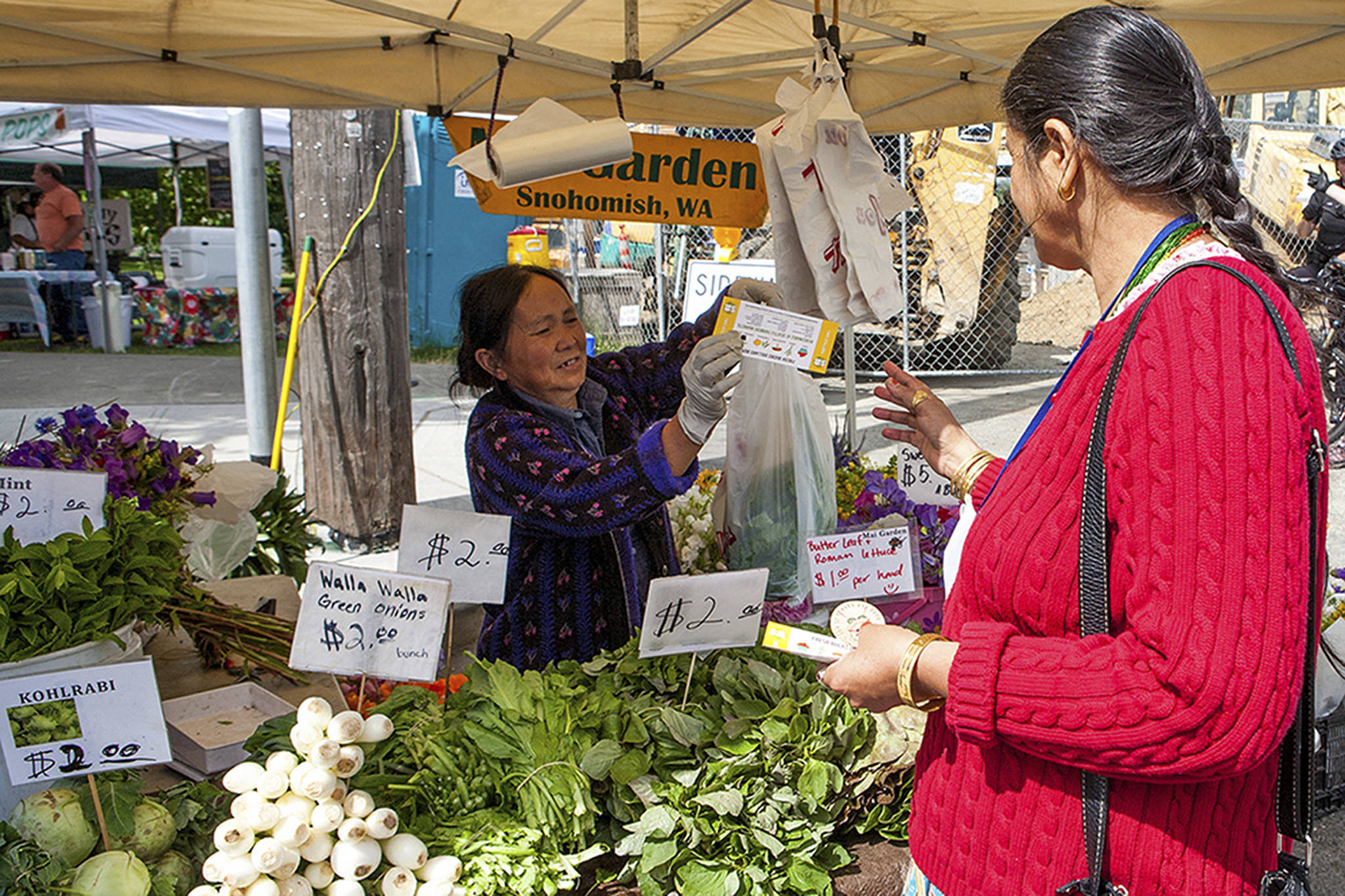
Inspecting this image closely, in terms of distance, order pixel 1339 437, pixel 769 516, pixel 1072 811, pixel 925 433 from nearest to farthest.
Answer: pixel 1072 811 → pixel 925 433 → pixel 769 516 → pixel 1339 437

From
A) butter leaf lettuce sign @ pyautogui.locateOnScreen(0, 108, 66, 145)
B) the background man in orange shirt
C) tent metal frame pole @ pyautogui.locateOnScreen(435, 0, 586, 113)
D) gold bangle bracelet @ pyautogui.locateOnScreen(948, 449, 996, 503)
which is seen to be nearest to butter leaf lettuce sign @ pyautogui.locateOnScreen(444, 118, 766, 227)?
tent metal frame pole @ pyautogui.locateOnScreen(435, 0, 586, 113)

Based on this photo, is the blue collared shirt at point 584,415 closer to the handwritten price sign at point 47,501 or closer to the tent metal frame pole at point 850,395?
the handwritten price sign at point 47,501

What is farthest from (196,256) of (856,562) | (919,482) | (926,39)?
(856,562)

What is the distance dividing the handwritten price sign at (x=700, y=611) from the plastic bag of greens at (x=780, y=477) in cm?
82

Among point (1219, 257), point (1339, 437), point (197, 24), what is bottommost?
Result: point (1339, 437)

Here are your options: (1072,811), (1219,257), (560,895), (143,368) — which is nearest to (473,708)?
(560,895)

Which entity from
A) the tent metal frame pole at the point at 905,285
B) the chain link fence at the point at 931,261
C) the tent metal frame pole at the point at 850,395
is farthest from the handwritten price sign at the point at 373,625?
the tent metal frame pole at the point at 905,285

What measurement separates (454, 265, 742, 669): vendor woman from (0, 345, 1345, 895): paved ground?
2.82 m

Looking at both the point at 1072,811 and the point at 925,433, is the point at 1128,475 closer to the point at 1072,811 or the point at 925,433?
the point at 1072,811

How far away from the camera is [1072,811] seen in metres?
1.04

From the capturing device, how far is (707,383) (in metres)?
1.85

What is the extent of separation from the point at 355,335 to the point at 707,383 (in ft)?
10.5

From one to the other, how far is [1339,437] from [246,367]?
6.10 metres

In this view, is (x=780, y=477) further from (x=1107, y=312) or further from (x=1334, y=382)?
(x=1334, y=382)
